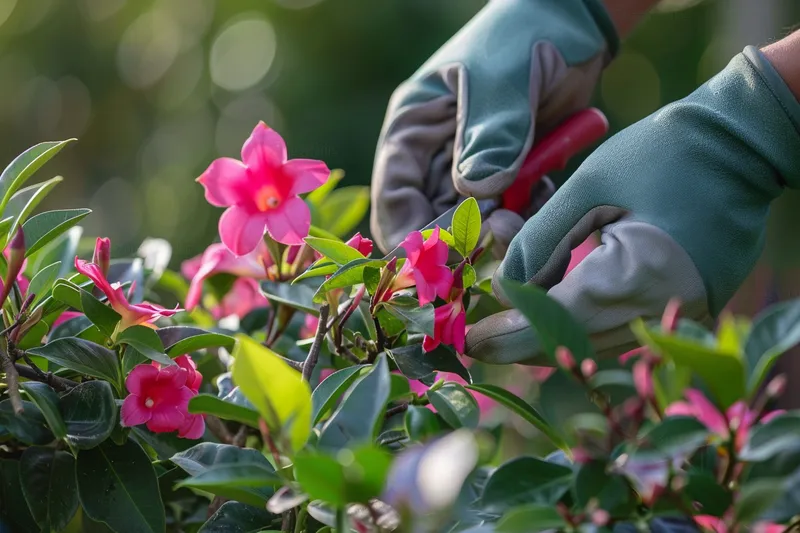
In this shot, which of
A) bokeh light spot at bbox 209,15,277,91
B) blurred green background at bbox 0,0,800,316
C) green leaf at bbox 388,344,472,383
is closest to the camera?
green leaf at bbox 388,344,472,383

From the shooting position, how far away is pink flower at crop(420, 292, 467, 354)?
2.46 feet

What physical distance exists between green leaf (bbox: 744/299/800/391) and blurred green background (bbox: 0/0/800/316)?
1867 mm

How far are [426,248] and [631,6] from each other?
595 mm

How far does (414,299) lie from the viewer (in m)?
0.74

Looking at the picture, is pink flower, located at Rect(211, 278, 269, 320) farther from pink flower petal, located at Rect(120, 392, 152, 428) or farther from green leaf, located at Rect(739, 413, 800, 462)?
green leaf, located at Rect(739, 413, 800, 462)

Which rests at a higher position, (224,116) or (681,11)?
(681,11)

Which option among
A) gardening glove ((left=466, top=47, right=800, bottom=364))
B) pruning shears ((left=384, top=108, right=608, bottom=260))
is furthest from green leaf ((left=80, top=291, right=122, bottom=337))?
pruning shears ((left=384, top=108, right=608, bottom=260))

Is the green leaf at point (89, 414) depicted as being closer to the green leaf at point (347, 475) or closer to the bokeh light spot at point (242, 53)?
the green leaf at point (347, 475)

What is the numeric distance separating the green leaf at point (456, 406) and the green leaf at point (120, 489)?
0.78 ft

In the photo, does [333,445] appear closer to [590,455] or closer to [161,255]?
[590,455]

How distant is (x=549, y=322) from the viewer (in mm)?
512

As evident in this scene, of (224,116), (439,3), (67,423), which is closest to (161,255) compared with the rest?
(67,423)

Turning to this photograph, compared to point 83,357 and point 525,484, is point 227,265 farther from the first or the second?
point 525,484

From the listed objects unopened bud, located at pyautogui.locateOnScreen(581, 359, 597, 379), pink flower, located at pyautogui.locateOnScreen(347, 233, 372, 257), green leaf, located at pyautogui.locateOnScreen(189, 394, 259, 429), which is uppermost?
unopened bud, located at pyautogui.locateOnScreen(581, 359, 597, 379)
